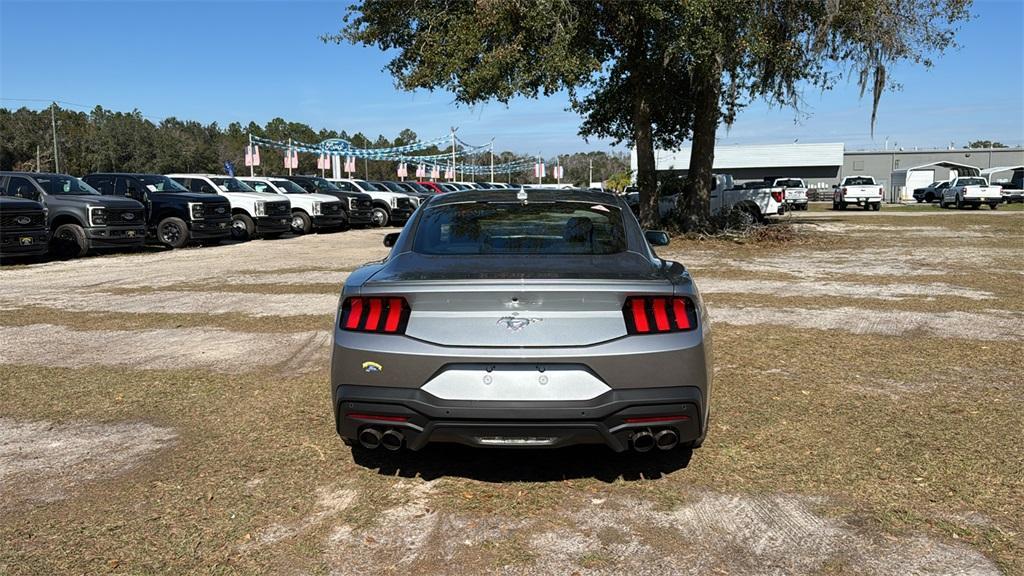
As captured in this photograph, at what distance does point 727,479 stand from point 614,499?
0.65 metres

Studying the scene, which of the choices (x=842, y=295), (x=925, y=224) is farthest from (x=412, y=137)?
(x=842, y=295)

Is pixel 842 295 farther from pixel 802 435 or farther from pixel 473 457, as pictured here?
pixel 473 457

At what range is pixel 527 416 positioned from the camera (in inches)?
134

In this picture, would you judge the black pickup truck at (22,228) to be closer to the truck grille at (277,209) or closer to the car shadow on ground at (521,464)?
the truck grille at (277,209)

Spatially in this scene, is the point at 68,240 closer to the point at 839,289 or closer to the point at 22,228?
the point at 22,228

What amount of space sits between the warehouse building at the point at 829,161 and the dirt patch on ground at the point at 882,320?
59631mm

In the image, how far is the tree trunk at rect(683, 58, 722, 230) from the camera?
63.4 ft

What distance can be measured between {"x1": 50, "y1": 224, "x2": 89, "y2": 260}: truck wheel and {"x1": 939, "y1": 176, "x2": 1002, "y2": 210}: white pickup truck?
39.1m

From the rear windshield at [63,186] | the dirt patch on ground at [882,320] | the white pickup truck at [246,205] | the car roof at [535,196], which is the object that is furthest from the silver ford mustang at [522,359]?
the white pickup truck at [246,205]

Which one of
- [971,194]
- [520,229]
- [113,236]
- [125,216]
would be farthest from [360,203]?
[971,194]

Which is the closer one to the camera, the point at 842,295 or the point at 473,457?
the point at 473,457

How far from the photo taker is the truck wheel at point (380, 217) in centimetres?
2889

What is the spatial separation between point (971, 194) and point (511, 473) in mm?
41779

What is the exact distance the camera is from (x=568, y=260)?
12.9ft
